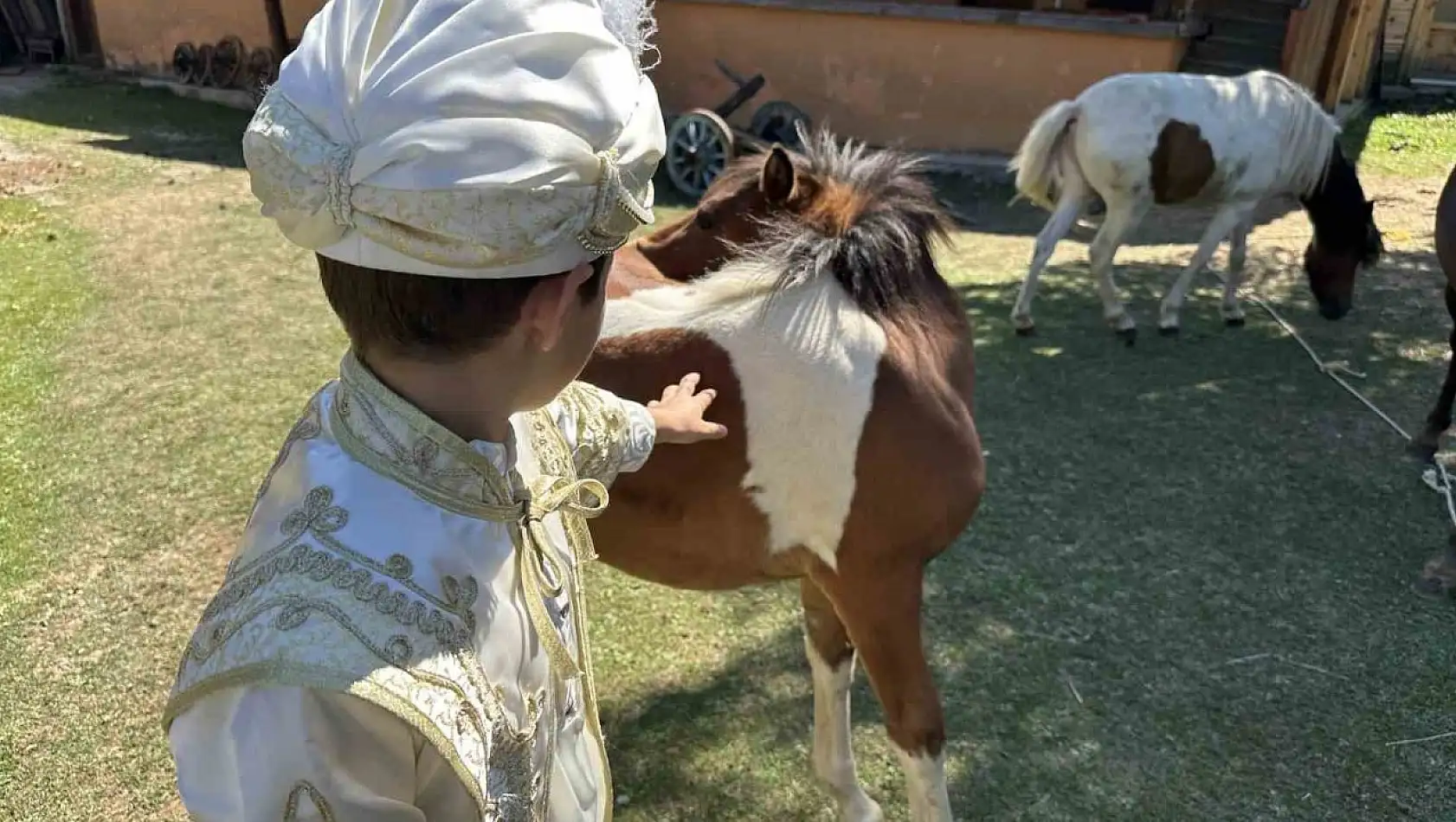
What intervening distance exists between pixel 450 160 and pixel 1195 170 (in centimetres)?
546

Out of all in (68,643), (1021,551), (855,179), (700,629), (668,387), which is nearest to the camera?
(668,387)

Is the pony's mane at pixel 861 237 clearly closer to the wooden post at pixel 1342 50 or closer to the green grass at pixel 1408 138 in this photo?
the green grass at pixel 1408 138

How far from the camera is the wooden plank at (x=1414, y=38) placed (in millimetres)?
11281

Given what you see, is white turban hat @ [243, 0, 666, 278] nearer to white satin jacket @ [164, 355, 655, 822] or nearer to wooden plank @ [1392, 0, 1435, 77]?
white satin jacket @ [164, 355, 655, 822]

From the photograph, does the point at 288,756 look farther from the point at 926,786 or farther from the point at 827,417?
the point at 926,786

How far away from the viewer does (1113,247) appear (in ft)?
17.7

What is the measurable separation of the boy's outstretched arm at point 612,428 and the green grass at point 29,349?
8.80ft

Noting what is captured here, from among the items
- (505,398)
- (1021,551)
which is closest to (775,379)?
(505,398)

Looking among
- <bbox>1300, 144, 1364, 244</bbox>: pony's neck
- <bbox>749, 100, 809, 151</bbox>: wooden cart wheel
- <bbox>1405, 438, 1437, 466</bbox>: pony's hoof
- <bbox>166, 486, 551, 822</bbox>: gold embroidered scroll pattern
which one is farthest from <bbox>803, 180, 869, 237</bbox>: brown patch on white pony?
<bbox>749, 100, 809, 151</bbox>: wooden cart wheel

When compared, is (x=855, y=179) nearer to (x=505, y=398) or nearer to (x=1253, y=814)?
(x=505, y=398)

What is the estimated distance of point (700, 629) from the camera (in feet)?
10.1

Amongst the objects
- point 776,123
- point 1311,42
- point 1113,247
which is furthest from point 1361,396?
point 1311,42

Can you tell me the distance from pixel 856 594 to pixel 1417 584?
2.45m

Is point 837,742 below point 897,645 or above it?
below
